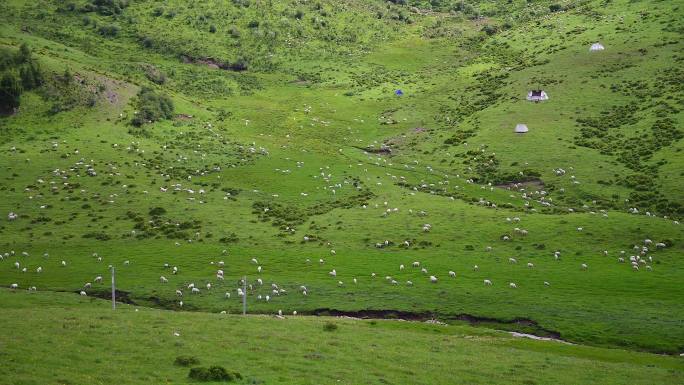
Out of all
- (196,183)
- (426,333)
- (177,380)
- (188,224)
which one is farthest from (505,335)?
(196,183)

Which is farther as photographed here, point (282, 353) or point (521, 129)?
point (521, 129)

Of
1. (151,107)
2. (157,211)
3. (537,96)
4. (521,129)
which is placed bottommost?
(157,211)

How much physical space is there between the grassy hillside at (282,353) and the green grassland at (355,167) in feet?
2.33

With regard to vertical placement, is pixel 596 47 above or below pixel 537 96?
above

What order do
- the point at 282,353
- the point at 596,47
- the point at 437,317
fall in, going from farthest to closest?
the point at 596,47 < the point at 437,317 < the point at 282,353

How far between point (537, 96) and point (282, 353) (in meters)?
97.1

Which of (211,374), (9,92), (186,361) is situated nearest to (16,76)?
(9,92)

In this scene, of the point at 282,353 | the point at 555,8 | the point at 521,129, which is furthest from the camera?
the point at 555,8

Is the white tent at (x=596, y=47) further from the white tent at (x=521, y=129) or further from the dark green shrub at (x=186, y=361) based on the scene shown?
the dark green shrub at (x=186, y=361)

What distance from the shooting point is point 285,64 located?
162 meters

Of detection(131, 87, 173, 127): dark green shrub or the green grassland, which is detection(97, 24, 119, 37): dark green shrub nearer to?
the green grassland

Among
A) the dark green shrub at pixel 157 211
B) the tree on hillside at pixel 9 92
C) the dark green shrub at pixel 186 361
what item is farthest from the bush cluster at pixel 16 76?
the dark green shrub at pixel 186 361

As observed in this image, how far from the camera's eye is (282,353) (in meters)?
40.1

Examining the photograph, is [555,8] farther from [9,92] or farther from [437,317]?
[437,317]
